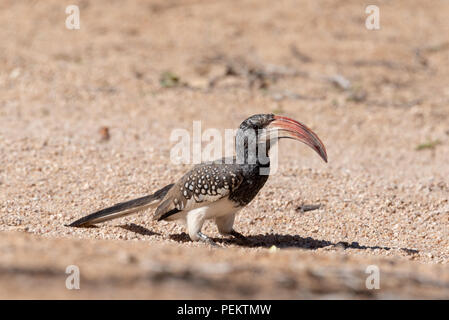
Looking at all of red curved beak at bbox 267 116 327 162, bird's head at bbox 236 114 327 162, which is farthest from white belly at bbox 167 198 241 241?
red curved beak at bbox 267 116 327 162

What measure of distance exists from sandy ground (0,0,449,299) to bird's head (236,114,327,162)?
1.02m

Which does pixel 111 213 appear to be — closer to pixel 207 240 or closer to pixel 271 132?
pixel 207 240

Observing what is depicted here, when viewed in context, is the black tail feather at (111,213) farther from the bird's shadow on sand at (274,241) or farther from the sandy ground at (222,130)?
the bird's shadow on sand at (274,241)

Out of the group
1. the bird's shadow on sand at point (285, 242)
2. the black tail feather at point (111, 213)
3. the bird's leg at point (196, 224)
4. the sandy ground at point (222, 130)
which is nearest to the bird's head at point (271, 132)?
the bird's leg at point (196, 224)

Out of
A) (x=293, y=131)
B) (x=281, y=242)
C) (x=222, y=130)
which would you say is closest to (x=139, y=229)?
(x=281, y=242)

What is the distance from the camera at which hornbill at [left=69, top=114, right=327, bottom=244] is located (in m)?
5.65

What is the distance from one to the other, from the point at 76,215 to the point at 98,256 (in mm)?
2816

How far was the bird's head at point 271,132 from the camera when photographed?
580 cm

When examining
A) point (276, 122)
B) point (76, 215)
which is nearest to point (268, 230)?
point (276, 122)

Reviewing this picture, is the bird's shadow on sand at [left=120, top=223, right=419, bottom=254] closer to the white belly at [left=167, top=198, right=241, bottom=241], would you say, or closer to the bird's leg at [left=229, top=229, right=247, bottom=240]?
the bird's leg at [left=229, top=229, right=247, bottom=240]

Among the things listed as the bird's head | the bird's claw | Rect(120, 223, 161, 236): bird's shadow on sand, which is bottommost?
the bird's claw

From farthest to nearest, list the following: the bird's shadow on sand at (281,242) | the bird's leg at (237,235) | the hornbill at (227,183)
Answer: the bird's leg at (237,235) → the bird's shadow on sand at (281,242) → the hornbill at (227,183)

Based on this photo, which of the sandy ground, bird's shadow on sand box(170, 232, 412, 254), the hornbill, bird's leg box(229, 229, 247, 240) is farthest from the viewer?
bird's leg box(229, 229, 247, 240)

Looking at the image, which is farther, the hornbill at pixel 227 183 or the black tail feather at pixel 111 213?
the black tail feather at pixel 111 213
